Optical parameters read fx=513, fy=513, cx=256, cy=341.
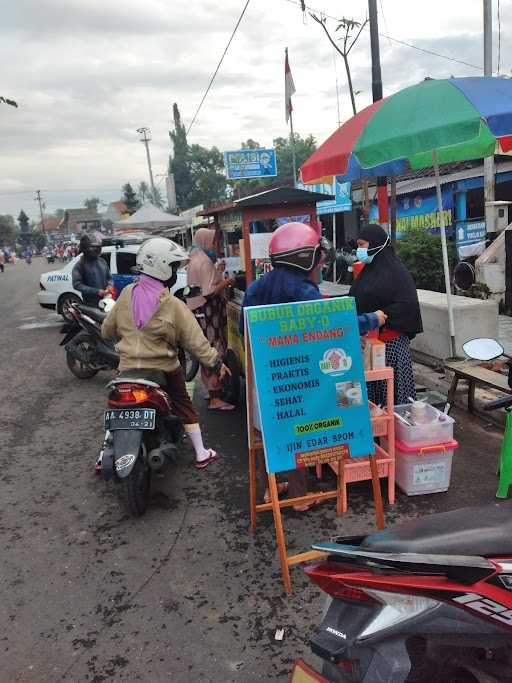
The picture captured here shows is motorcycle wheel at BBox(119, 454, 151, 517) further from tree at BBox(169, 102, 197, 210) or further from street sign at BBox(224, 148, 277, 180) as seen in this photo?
tree at BBox(169, 102, 197, 210)

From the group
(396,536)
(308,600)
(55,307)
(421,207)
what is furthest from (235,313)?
(421,207)

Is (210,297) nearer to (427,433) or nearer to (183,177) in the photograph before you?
(427,433)

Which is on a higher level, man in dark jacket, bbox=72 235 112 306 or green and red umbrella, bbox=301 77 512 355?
green and red umbrella, bbox=301 77 512 355

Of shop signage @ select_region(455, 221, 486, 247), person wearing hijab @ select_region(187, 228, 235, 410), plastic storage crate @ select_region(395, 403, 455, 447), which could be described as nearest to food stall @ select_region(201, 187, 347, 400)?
person wearing hijab @ select_region(187, 228, 235, 410)

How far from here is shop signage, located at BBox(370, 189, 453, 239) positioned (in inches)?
578

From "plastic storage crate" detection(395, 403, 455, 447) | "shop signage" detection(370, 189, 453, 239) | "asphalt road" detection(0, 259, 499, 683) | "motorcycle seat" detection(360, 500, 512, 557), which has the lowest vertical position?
"asphalt road" detection(0, 259, 499, 683)

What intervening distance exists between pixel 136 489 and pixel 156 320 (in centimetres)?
117

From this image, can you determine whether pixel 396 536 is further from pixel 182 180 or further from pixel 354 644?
pixel 182 180

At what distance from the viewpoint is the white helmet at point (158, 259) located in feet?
11.8

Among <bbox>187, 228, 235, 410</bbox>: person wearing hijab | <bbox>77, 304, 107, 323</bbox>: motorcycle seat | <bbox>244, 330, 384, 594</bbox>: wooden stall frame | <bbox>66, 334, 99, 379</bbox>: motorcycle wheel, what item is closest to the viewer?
<bbox>244, 330, 384, 594</bbox>: wooden stall frame

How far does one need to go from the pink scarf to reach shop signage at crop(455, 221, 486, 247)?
10.3 metres

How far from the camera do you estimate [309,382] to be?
283 centimetres

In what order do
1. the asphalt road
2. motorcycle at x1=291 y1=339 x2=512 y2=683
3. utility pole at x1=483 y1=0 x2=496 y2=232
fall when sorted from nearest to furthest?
1. motorcycle at x1=291 y1=339 x2=512 y2=683
2. the asphalt road
3. utility pole at x1=483 y1=0 x2=496 y2=232

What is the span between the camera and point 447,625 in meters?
1.50
